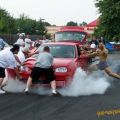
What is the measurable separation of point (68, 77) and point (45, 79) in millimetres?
708

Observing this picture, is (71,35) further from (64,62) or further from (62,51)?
(64,62)

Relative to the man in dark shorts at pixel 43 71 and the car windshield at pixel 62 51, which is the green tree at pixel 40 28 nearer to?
the car windshield at pixel 62 51

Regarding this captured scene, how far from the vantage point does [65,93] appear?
1502 centimetres

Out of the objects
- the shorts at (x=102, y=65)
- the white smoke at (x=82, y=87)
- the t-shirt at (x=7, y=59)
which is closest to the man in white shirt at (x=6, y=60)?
the t-shirt at (x=7, y=59)

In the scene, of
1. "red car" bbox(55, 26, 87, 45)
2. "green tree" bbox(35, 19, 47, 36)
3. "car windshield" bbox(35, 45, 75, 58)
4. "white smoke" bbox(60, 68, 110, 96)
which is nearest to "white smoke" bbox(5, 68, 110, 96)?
"white smoke" bbox(60, 68, 110, 96)

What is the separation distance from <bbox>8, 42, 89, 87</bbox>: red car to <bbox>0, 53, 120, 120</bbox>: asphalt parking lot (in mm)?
875

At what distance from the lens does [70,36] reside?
30203mm

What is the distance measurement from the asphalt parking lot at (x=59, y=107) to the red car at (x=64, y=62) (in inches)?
34.5

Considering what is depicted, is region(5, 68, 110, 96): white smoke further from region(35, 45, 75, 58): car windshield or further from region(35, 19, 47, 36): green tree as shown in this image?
region(35, 19, 47, 36): green tree

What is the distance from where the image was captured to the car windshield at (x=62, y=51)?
1688cm

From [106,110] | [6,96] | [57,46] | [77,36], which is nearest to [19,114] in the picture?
[106,110]

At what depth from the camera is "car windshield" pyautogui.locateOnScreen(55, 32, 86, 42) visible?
2998 centimetres

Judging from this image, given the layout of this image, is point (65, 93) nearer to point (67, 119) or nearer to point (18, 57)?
point (18, 57)

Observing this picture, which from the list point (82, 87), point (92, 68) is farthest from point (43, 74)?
point (92, 68)
